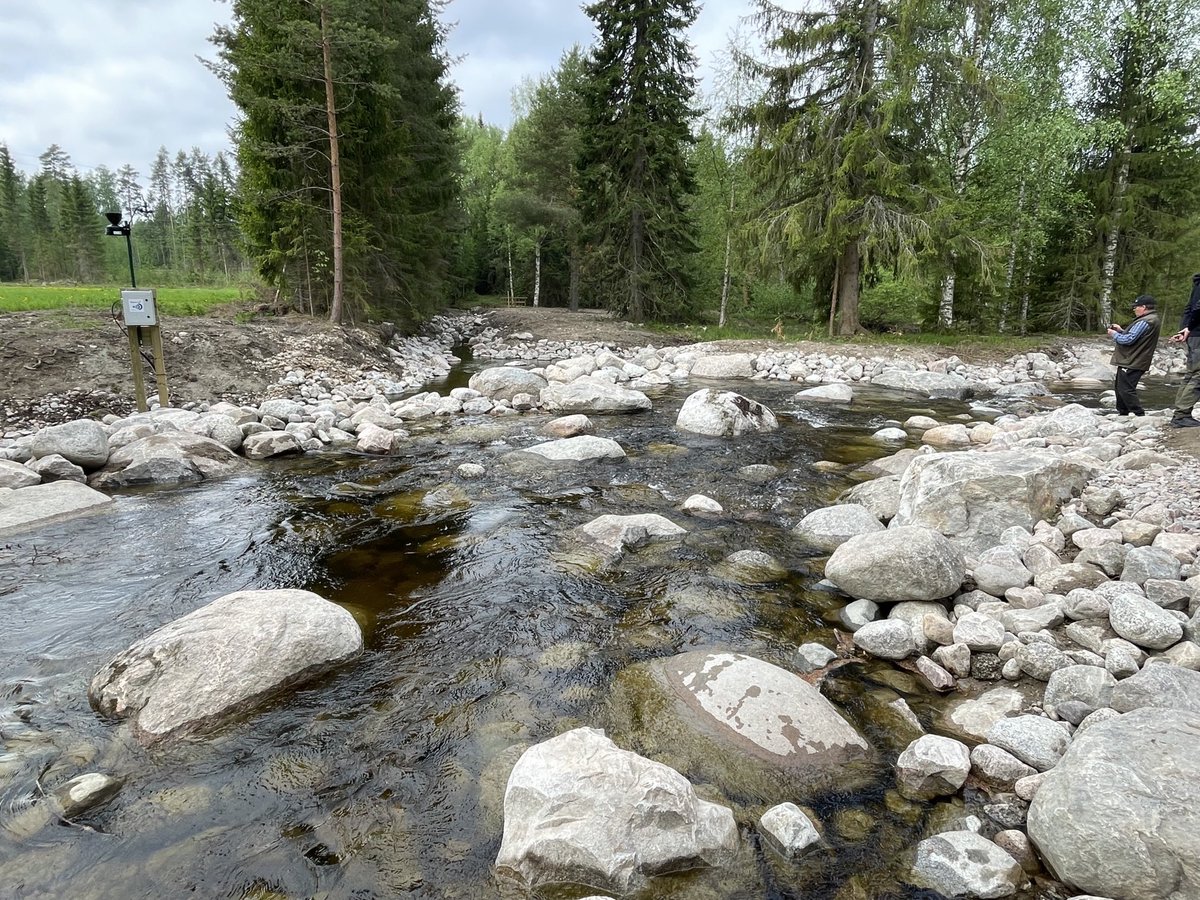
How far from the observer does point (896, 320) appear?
24.8 meters

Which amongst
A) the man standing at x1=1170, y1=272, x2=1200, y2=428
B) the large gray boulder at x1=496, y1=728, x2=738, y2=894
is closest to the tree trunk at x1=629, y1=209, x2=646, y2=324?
the man standing at x1=1170, y1=272, x2=1200, y2=428

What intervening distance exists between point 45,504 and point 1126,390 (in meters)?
14.3

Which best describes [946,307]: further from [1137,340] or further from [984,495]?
[984,495]

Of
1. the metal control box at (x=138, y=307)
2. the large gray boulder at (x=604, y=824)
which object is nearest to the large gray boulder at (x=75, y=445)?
the metal control box at (x=138, y=307)

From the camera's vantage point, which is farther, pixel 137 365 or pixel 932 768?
pixel 137 365

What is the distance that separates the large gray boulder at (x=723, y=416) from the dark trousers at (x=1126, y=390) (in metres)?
5.14

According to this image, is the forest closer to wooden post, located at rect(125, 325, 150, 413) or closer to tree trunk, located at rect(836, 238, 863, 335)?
tree trunk, located at rect(836, 238, 863, 335)

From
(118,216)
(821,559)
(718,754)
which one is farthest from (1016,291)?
(118,216)

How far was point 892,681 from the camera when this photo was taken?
12.5 ft

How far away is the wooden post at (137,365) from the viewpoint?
31.4ft

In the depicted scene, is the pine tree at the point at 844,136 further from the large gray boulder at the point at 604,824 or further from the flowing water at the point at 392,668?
the large gray boulder at the point at 604,824

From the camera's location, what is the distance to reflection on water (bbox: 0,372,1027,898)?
255cm

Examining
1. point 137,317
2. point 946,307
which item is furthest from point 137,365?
point 946,307

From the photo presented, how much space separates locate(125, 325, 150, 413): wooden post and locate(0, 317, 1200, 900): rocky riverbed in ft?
7.38
